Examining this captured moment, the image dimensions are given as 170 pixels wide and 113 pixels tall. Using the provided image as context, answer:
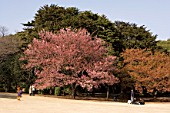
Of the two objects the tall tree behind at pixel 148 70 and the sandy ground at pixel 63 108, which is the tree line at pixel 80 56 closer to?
the tall tree behind at pixel 148 70

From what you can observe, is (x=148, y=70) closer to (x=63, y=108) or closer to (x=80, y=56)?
(x=80, y=56)

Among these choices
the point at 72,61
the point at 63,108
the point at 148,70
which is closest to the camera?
the point at 63,108

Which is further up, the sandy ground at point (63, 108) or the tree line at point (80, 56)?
the tree line at point (80, 56)

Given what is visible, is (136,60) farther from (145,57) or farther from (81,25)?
(81,25)

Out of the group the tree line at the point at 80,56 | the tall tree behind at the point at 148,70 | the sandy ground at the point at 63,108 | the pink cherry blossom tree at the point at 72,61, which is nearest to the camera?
the sandy ground at the point at 63,108

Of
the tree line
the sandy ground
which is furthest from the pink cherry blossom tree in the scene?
the sandy ground

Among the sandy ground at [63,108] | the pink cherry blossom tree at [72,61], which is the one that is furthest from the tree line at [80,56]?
the sandy ground at [63,108]

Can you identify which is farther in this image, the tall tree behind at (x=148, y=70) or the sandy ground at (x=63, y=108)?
the tall tree behind at (x=148, y=70)

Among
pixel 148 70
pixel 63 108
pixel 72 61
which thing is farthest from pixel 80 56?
pixel 63 108

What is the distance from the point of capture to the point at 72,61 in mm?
35125

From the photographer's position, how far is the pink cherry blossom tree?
35.1 meters

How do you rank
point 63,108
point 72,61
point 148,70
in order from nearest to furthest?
point 63,108, point 72,61, point 148,70

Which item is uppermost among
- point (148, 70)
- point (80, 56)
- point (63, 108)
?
point (80, 56)

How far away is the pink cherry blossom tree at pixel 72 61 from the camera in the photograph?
35.1 metres
